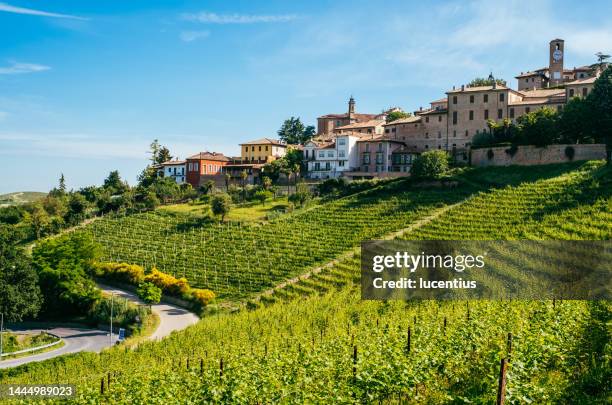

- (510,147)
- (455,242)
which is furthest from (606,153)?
(455,242)

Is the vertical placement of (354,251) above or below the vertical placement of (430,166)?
below

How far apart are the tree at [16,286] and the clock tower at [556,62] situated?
7460cm

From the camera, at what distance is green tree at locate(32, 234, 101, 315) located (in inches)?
1686

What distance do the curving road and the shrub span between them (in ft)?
10.1

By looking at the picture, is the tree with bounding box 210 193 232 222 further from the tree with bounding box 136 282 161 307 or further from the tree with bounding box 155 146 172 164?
the tree with bounding box 155 146 172 164

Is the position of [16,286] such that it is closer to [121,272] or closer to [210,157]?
[121,272]

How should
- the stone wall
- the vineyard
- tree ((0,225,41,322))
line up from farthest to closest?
the stone wall < the vineyard < tree ((0,225,41,322))

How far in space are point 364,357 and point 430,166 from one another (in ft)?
138

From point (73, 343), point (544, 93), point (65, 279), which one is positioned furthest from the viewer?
point (544, 93)

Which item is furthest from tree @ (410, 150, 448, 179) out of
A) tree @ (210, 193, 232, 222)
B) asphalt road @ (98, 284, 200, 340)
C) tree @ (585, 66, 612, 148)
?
asphalt road @ (98, 284, 200, 340)

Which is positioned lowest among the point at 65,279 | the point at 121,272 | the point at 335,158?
the point at 121,272

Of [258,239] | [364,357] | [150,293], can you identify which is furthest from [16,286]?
[364,357]

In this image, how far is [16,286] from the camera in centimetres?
3981

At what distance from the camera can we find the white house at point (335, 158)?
243ft
